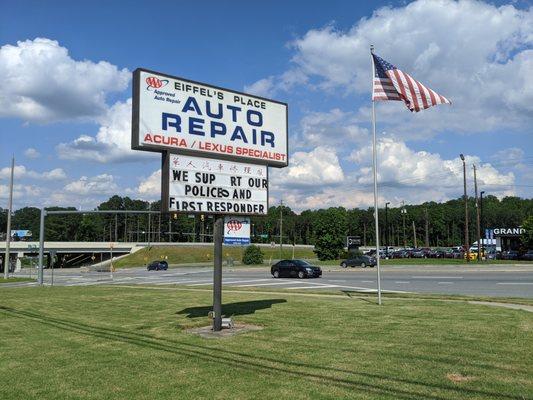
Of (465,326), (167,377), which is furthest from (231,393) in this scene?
(465,326)

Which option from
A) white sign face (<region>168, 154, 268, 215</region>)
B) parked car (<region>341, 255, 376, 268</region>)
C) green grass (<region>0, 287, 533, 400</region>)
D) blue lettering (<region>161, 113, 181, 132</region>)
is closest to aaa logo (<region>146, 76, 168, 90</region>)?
blue lettering (<region>161, 113, 181, 132</region>)

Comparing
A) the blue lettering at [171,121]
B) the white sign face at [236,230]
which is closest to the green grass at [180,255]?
the white sign face at [236,230]

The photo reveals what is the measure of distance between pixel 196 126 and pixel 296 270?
25.0m

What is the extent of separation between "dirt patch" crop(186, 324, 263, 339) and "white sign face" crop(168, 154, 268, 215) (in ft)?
8.41

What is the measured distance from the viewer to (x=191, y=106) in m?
11.9

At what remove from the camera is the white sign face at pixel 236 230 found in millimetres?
12422

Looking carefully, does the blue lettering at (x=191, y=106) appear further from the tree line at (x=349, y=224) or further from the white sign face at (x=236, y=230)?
the tree line at (x=349, y=224)

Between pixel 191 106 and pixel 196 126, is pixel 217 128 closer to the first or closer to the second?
pixel 196 126

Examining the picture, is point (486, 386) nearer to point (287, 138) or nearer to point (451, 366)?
point (451, 366)

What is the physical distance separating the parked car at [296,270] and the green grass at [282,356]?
22.0 meters

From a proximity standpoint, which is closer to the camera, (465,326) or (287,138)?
(465,326)

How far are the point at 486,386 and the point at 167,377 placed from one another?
157 inches

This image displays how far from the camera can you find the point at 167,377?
6.83 meters

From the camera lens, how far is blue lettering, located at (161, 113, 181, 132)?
11344 mm
